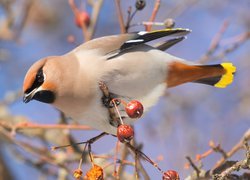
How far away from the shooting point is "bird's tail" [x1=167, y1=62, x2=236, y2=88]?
273cm

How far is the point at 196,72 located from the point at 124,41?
42cm

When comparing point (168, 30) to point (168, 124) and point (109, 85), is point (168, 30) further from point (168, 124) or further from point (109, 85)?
point (168, 124)

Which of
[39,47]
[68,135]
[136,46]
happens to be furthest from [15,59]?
[136,46]

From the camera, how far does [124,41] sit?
8.77 feet

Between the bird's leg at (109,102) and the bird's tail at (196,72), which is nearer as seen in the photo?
the bird's leg at (109,102)

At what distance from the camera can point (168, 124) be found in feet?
15.1

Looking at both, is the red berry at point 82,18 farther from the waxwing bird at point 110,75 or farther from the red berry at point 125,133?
the red berry at point 125,133

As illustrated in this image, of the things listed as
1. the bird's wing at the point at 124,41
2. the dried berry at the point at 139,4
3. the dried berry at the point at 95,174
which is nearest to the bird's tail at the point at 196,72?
the bird's wing at the point at 124,41

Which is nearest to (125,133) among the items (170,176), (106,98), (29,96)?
(170,176)

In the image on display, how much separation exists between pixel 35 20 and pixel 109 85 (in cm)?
417

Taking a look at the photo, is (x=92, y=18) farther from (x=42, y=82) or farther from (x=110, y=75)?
(x=42, y=82)

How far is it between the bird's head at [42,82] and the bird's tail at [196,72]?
0.66 m

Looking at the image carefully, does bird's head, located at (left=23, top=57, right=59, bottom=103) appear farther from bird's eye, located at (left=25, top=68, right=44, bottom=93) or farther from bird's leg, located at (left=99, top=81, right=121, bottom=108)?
bird's leg, located at (left=99, top=81, right=121, bottom=108)

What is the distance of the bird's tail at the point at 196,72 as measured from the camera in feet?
8.96
